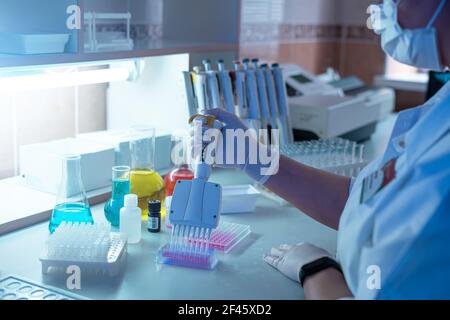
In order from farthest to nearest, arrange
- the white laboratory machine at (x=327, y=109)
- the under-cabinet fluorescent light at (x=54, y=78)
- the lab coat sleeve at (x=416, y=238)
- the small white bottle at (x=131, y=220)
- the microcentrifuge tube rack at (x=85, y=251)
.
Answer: the white laboratory machine at (x=327, y=109), the under-cabinet fluorescent light at (x=54, y=78), the small white bottle at (x=131, y=220), the microcentrifuge tube rack at (x=85, y=251), the lab coat sleeve at (x=416, y=238)

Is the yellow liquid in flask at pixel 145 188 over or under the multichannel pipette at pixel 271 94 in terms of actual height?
under

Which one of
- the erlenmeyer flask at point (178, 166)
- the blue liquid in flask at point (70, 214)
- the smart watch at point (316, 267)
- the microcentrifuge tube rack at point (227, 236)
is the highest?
the erlenmeyer flask at point (178, 166)

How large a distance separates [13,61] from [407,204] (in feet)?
3.10

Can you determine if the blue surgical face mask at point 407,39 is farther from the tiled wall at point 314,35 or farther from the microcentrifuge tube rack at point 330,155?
the tiled wall at point 314,35

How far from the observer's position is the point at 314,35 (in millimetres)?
3988

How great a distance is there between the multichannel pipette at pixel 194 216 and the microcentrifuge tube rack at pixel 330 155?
61 cm

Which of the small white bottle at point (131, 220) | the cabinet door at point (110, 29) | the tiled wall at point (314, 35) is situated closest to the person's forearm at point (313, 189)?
the small white bottle at point (131, 220)

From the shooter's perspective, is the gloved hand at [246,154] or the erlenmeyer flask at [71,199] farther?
the gloved hand at [246,154]

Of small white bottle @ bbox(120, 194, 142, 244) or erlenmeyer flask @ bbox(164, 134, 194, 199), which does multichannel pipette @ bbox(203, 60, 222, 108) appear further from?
small white bottle @ bbox(120, 194, 142, 244)

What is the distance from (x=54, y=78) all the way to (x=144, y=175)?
38 cm

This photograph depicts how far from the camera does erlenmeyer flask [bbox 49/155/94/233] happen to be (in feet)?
5.02

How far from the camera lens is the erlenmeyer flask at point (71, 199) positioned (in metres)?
1.53

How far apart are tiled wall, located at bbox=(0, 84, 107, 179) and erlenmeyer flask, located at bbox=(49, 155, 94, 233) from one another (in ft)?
1.26

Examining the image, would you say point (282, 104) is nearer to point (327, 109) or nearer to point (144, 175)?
point (327, 109)
